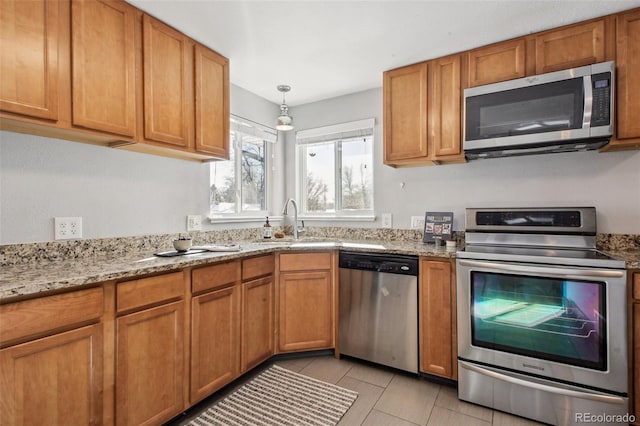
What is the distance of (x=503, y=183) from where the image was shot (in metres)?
2.43

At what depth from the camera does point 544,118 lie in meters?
1.97

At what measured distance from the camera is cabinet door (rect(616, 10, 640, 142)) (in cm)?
181

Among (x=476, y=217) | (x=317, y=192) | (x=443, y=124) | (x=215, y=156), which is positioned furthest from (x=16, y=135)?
(x=476, y=217)

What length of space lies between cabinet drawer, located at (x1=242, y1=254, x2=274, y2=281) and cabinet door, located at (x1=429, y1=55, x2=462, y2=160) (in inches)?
61.3

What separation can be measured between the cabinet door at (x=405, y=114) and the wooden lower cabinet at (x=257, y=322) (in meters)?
1.49

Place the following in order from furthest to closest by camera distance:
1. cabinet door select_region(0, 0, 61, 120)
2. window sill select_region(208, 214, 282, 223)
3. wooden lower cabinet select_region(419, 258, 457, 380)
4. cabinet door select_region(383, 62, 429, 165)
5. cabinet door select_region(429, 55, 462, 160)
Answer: window sill select_region(208, 214, 282, 223) < cabinet door select_region(383, 62, 429, 165) < cabinet door select_region(429, 55, 462, 160) < wooden lower cabinet select_region(419, 258, 457, 380) < cabinet door select_region(0, 0, 61, 120)

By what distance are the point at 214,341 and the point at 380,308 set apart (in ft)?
3.94

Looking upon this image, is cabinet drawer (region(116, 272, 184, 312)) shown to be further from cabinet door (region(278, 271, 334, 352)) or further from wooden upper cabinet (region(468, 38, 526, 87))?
wooden upper cabinet (region(468, 38, 526, 87))

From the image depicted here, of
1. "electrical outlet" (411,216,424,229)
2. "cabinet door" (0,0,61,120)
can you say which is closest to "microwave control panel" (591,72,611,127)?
"electrical outlet" (411,216,424,229)

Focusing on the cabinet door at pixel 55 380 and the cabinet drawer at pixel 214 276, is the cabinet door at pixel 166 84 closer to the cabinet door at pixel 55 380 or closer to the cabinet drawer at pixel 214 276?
the cabinet drawer at pixel 214 276

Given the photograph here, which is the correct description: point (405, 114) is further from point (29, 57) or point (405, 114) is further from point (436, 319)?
point (29, 57)

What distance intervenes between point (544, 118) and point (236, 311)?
2.41 metres

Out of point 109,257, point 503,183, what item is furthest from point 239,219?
point 503,183

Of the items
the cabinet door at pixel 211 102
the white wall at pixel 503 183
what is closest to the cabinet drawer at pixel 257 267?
the cabinet door at pixel 211 102
